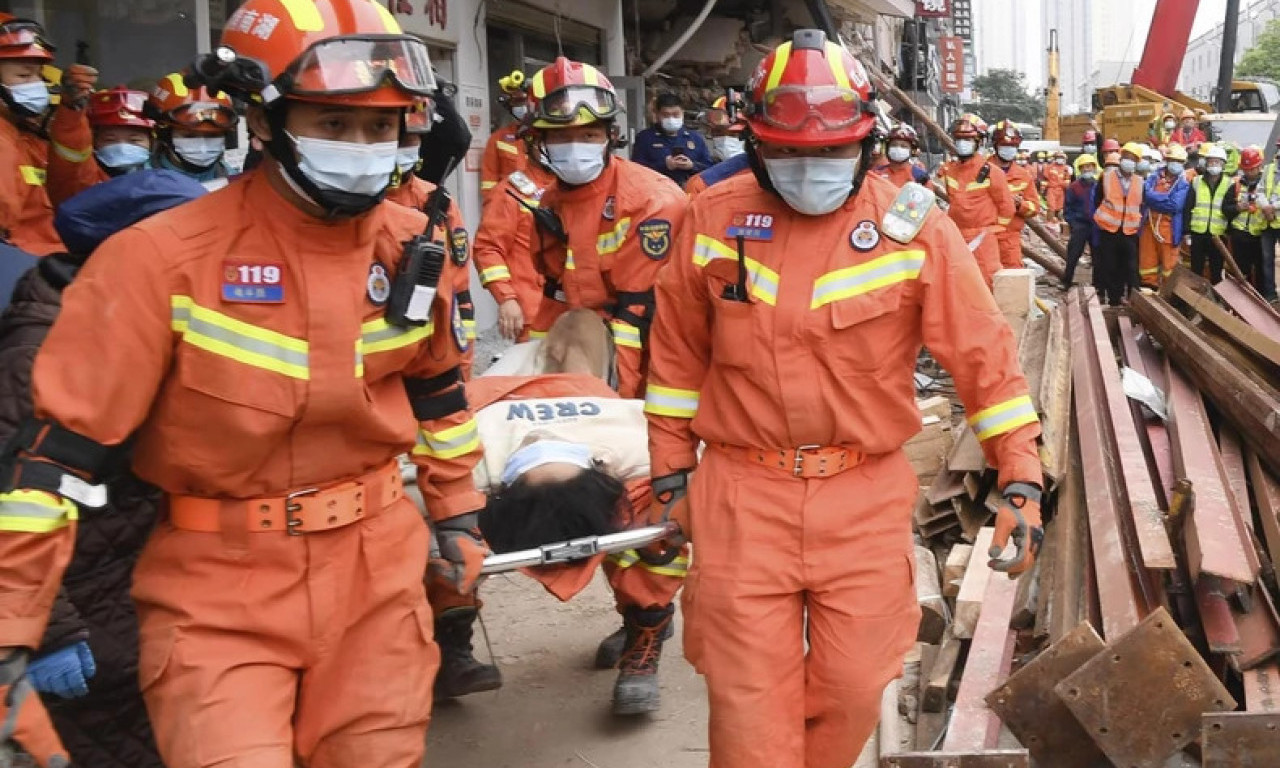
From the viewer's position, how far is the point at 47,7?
7.35m

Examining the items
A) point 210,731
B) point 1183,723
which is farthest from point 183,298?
point 1183,723

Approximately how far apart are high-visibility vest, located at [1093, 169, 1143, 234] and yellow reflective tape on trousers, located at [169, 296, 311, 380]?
16241mm

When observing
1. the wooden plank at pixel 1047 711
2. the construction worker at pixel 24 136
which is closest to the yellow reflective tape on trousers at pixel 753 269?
the wooden plank at pixel 1047 711

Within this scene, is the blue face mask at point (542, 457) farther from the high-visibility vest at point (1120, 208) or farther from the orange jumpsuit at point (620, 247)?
the high-visibility vest at point (1120, 208)

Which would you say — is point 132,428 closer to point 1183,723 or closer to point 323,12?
point 323,12

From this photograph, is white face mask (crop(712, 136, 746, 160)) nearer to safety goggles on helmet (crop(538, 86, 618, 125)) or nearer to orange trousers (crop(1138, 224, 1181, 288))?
safety goggles on helmet (crop(538, 86, 618, 125))

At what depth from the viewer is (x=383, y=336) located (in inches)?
108

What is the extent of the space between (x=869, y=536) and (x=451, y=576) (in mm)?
994

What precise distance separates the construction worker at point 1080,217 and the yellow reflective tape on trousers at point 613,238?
14.1 meters

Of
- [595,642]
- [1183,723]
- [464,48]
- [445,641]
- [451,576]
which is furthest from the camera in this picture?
[464,48]

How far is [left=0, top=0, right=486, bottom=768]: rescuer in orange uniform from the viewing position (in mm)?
2443

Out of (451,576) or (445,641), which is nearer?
(451,576)

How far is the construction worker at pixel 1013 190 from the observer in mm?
14719

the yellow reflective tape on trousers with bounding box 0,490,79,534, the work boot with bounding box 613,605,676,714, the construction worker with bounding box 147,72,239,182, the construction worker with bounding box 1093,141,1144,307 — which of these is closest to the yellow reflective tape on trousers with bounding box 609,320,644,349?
the work boot with bounding box 613,605,676,714
